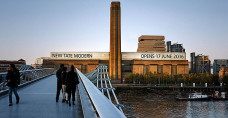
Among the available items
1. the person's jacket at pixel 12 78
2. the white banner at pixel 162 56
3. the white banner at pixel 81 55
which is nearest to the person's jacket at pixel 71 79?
the person's jacket at pixel 12 78

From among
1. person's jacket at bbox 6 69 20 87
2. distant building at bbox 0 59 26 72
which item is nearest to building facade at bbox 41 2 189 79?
distant building at bbox 0 59 26 72

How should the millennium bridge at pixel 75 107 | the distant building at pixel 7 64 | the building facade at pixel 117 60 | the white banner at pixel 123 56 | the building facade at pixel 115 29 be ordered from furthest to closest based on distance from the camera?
the white banner at pixel 123 56, the building facade at pixel 117 60, the building facade at pixel 115 29, the distant building at pixel 7 64, the millennium bridge at pixel 75 107

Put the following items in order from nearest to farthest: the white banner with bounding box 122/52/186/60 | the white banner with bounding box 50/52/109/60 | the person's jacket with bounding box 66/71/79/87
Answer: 1. the person's jacket with bounding box 66/71/79/87
2. the white banner with bounding box 50/52/109/60
3. the white banner with bounding box 122/52/186/60

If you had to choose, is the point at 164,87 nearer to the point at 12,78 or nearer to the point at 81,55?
the point at 81,55

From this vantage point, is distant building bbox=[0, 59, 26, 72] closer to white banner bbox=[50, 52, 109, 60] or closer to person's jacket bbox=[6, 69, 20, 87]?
person's jacket bbox=[6, 69, 20, 87]

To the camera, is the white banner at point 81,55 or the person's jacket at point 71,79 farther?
the white banner at point 81,55

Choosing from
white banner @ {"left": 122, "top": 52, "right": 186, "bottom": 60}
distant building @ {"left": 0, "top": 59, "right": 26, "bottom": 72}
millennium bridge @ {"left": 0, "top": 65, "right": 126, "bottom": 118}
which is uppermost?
white banner @ {"left": 122, "top": 52, "right": 186, "bottom": 60}

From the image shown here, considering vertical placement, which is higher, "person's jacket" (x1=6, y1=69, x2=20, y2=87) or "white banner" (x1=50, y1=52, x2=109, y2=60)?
"white banner" (x1=50, y1=52, x2=109, y2=60)

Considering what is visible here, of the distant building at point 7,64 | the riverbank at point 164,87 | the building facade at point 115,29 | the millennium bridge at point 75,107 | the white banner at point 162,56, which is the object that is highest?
the building facade at point 115,29

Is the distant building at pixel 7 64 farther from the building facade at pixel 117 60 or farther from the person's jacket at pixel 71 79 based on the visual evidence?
the building facade at pixel 117 60

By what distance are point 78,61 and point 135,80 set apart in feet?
100.0

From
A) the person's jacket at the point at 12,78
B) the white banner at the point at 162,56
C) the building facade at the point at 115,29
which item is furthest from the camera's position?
the white banner at the point at 162,56

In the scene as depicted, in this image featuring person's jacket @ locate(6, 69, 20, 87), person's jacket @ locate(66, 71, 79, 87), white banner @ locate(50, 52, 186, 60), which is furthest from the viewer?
white banner @ locate(50, 52, 186, 60)

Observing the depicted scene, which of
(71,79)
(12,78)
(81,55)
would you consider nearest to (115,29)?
(81,55)
